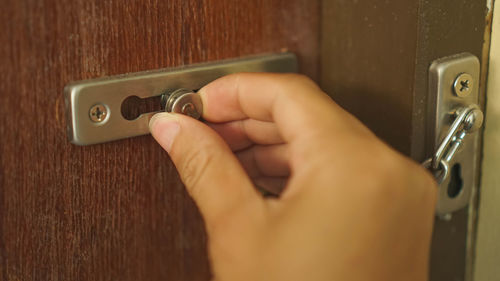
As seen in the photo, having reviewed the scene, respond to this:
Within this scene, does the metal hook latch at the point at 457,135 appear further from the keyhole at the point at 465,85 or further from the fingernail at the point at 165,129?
the fingernail at the point at 165,129

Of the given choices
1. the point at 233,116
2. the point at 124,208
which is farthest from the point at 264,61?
the point at 124,208

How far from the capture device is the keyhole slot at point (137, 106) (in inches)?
22.3

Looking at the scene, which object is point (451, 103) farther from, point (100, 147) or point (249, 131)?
point (100, 147)

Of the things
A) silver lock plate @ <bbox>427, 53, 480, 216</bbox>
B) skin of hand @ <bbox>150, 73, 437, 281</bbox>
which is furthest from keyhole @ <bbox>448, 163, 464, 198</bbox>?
skin of hand @ <bbox>150, 73, 437, 281</bbox>

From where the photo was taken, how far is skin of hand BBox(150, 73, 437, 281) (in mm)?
444

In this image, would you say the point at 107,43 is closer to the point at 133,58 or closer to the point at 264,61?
the point at 133,58

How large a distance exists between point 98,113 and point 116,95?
2cm

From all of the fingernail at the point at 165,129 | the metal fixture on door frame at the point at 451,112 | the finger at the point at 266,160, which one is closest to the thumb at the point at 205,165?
the fingernail at the point at 165,129

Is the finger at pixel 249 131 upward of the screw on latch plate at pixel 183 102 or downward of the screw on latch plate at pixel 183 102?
→ downward

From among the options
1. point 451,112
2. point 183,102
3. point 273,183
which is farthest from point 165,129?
point 451,112

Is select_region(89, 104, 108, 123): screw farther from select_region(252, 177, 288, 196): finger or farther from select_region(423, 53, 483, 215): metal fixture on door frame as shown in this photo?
select_region(423, 53, 483, 215): metal fixture on door frame

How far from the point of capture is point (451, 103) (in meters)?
0.60

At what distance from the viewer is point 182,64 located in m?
0.59

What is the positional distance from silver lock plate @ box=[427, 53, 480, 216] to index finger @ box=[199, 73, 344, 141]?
0.14 m
